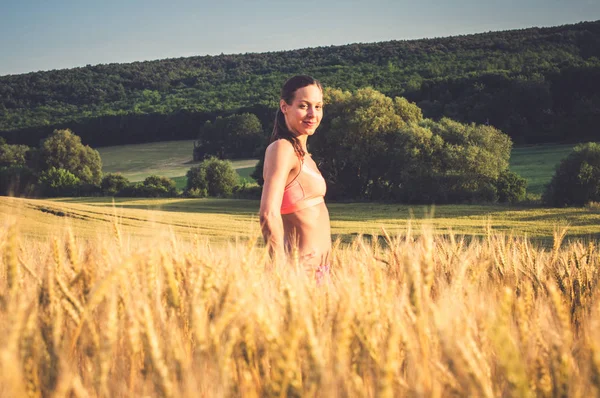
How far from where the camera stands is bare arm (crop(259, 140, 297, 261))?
292 centimetres

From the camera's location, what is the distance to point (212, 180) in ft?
135

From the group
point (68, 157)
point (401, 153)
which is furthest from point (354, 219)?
point (68, 157)

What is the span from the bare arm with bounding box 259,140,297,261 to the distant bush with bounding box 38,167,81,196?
4388 cm

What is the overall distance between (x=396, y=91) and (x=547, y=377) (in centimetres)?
7395

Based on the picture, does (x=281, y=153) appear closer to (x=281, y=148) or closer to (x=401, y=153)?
(x=281, y=148)

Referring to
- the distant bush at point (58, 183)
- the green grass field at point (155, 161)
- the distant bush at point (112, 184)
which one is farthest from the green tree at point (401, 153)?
the distant bush at point (58, 183)

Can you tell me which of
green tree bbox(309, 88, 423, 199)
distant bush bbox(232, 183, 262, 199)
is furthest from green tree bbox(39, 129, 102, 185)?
green tree bbox(309, 88, 423, 199)

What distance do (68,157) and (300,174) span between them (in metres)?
53.5

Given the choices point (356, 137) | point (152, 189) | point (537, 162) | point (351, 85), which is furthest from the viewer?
point (351, 85)

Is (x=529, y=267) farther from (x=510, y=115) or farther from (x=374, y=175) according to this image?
(x=510, y=115)

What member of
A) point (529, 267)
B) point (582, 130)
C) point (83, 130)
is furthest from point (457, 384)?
point (83, 130)

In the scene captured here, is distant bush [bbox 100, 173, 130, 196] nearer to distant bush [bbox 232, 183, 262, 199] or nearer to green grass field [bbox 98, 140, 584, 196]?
green grass field [bbox 98, 140, 584, 196]

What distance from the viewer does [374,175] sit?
3394cm

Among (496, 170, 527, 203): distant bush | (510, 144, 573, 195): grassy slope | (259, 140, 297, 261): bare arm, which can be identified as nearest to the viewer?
(259, 140, 297, 261): bare arm
